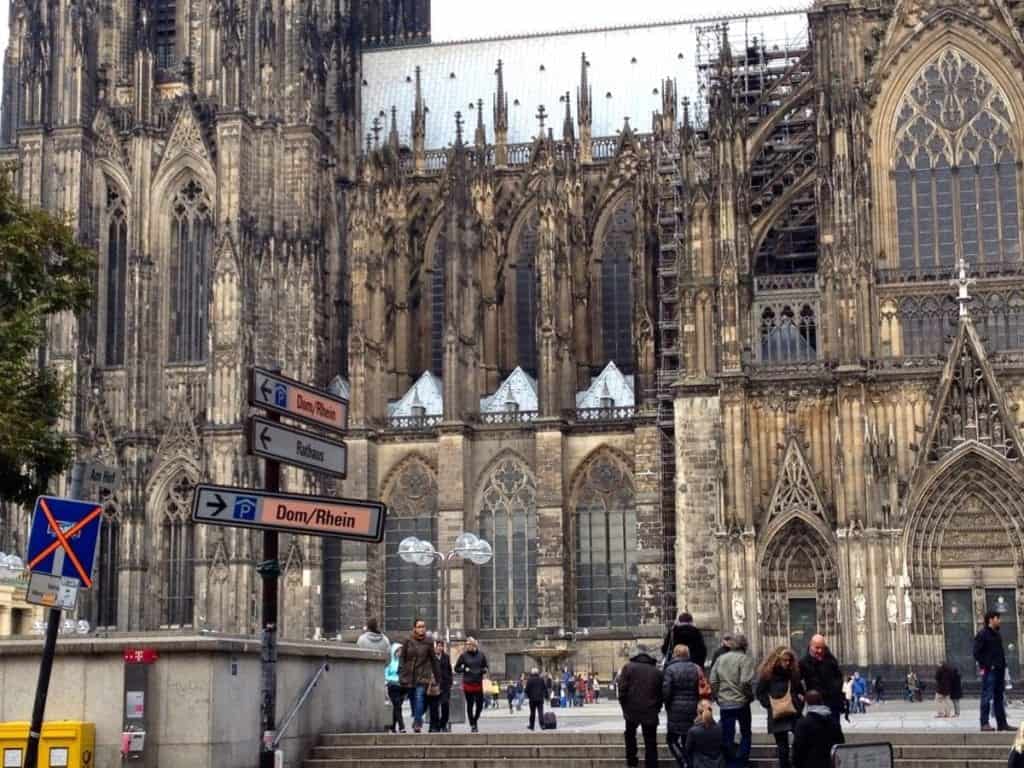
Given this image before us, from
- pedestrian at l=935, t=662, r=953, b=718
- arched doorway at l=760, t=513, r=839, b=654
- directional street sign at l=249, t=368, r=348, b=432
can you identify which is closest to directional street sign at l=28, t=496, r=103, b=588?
directional street sign at l=249, t=368, r=348, b=432

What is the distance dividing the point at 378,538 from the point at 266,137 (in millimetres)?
41963

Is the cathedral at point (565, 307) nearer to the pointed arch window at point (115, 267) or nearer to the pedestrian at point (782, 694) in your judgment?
the pointed arch window at point (115, 267)

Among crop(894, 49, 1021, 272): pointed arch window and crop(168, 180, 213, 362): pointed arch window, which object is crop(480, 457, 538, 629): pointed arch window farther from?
crop(894, 49, 1021, 272): pointed arch window

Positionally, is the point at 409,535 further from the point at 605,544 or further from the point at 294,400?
the point at 294,400

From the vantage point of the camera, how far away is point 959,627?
156ft

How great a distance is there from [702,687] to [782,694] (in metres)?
0.95

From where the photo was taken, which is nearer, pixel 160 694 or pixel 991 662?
pixel 160 694

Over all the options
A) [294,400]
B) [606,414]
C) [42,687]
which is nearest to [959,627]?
[606,414]

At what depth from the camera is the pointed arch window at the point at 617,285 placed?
6038 centimetres

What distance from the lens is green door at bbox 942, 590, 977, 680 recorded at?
156ft

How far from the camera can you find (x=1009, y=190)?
50.1 meters

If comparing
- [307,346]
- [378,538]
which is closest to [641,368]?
[307,346]

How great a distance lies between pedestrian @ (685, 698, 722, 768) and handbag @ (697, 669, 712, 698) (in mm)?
1446

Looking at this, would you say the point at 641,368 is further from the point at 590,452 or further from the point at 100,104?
the point at 100,104
